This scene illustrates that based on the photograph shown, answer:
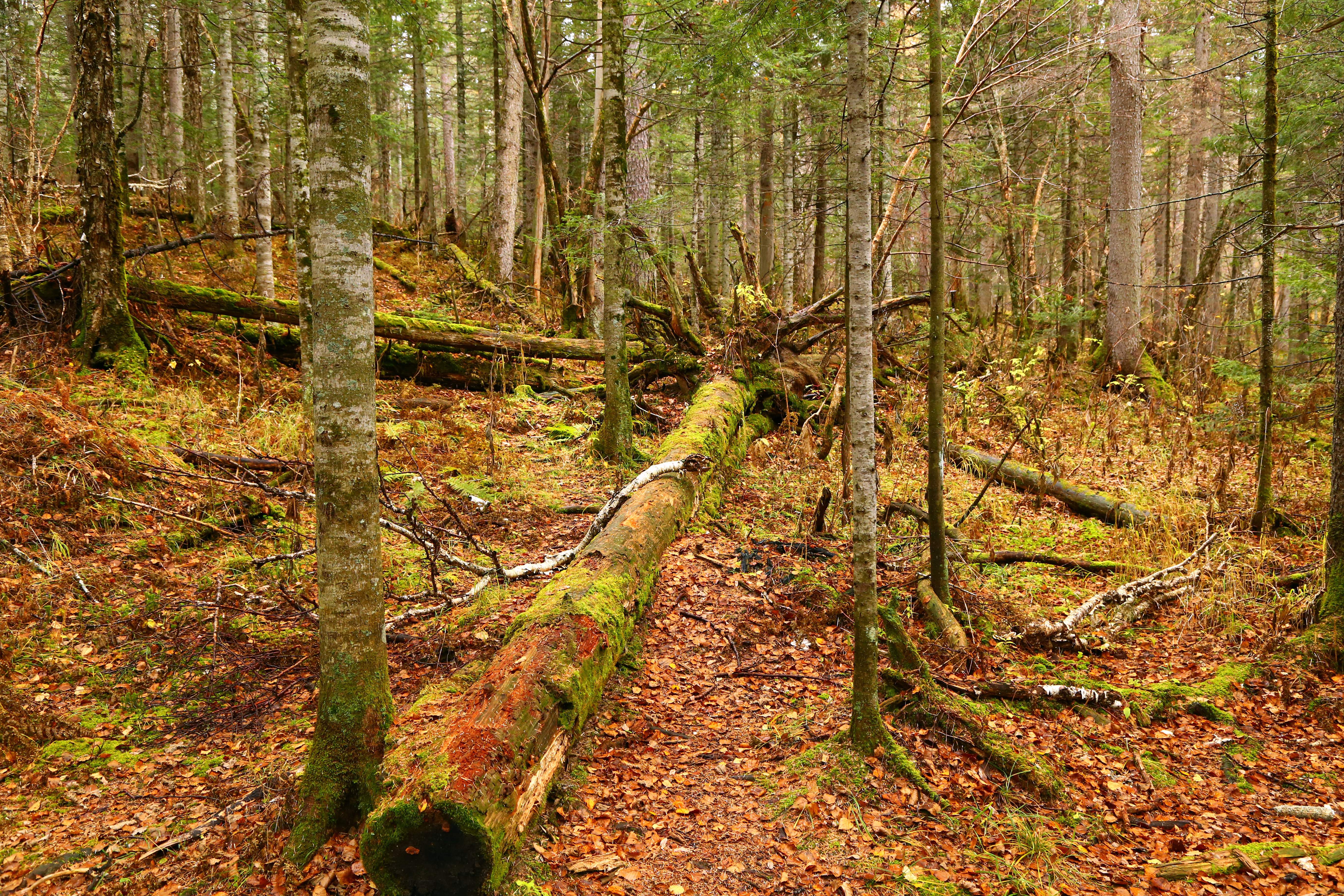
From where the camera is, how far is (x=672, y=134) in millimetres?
19469

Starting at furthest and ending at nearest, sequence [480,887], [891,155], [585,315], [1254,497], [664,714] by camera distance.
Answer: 1. [585,315]
2. [891,155]
3. [1254,497]
4. [664,714]
5. [480,887]

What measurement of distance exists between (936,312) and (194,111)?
645 inches

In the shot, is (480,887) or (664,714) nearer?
(480,887)

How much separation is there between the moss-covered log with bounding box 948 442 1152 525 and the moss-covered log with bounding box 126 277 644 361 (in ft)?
17.6

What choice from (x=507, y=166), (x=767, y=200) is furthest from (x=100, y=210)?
(x=767, y=200)

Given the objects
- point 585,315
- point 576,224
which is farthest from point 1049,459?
point 585,315

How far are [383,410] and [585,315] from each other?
469 centimetres

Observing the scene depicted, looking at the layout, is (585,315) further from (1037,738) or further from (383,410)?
(1037,738)

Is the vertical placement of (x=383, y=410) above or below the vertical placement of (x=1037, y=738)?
above

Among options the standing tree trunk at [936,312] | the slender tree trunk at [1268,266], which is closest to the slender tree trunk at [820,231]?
the slender tree trunk at [1268,266]

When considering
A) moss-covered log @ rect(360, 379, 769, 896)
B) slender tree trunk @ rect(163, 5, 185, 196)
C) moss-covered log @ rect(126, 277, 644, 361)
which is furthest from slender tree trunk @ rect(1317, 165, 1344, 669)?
slender tree trunk @ rect(163, 5, 185, 196)

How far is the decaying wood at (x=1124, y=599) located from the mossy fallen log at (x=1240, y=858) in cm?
194

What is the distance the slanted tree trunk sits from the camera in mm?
11430

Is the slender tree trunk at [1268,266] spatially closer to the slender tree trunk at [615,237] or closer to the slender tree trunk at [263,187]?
the slender tree trunk at [615,237]
